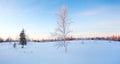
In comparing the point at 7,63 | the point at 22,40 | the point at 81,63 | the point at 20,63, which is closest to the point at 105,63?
the point at 81,63

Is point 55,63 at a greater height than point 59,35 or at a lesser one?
lesser

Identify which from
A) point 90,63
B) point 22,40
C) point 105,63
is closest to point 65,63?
point 90,63

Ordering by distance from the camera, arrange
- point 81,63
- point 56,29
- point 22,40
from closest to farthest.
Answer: point 81,63 < point 56,29 < point 22,40

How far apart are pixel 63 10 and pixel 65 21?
1831 mm

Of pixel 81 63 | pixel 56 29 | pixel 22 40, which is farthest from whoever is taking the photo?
pixel 22 40

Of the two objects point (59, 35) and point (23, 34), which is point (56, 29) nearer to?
point (59, 35)

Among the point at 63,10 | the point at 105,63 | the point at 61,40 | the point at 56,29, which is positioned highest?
the point at 63,10

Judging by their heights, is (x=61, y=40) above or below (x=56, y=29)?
below

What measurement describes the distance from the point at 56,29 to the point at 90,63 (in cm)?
1184

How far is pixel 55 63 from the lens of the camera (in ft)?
53.2

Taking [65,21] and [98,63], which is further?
[65,21]

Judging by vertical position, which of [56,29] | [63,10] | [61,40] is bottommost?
[61,40]

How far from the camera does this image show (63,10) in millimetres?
27359

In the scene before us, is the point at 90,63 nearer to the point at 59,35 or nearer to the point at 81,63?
the point at 81,63
